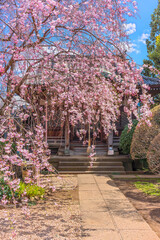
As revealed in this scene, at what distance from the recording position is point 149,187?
7.35 m

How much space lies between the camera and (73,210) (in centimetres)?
521

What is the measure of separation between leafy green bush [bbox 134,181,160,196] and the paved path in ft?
2.83

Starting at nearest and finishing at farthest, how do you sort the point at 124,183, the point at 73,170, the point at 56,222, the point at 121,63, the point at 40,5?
1. the point at 40,5
2. the point at 56,222
3. the point at 121,63
4. the point at 124,183
5. the point at 73,170

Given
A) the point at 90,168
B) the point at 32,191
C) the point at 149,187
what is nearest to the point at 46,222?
the point at 32,191

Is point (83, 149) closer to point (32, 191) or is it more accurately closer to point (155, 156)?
point (155, 156)

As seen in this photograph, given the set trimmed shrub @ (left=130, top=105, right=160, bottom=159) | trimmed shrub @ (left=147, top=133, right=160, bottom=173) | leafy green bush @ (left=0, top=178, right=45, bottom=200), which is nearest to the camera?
leafy green bush @ (left=0, top=178, right=45, bottom=200)

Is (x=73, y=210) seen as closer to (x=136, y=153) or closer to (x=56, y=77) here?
(x=56, y=77)

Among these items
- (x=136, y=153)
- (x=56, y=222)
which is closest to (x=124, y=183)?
(x=136, y=153)

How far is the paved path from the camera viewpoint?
12.5 feet

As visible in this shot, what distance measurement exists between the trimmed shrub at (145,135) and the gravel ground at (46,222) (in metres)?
3.27

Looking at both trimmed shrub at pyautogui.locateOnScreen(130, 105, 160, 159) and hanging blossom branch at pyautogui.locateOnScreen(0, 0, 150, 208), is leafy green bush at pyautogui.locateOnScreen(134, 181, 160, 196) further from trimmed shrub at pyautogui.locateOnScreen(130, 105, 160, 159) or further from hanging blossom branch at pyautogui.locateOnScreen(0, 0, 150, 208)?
hanging blossom branch at pyautogui.locateOnScreen(0, 0, 150, 208)

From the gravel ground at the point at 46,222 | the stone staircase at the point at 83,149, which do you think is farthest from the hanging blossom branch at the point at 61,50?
the stone staircase at the point at 83,149

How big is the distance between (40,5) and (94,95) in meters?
2.19

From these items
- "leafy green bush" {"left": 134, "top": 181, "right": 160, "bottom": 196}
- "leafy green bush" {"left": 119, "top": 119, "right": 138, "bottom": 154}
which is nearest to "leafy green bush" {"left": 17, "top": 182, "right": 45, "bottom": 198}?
"leafy green bush" {"left": 134, "top": 181, "right": 160, "bottom": 196}
